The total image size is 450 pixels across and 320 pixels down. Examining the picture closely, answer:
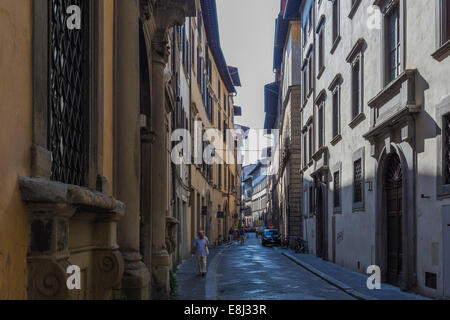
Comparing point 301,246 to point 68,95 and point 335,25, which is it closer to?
point 335,25

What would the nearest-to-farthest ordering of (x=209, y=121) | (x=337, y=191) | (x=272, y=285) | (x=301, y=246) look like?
(x=272, y=285)
(x=337, y=191)
(x=301, y=246)
(x=209, y=121)

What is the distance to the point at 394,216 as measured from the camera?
600 inches

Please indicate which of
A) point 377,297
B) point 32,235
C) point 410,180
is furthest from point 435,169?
point 32,235

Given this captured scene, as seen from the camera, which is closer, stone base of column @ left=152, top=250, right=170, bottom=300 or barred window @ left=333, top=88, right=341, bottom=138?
stone base of column @ left=152, top=250, right=170, bottom=300

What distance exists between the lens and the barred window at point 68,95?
187 inches

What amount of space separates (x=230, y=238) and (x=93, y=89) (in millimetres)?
46895

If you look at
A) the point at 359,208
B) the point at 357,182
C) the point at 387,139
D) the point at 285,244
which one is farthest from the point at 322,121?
the point at 285,244

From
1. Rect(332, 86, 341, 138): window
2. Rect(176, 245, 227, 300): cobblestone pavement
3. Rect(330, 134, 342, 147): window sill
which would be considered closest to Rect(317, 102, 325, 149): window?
Rect(332, 86, 341, 138): window

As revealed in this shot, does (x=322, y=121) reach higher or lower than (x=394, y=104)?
higher

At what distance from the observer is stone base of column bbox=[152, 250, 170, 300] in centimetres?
1078

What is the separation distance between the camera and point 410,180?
1322 cm

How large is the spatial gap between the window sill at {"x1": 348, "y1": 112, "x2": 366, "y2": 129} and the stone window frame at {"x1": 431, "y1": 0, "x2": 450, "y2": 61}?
615 cm

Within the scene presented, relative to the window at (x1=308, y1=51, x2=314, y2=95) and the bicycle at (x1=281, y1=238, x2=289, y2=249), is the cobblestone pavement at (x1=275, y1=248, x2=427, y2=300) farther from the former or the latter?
the bicycle at (x1=281, y1=238, x2=289, y2=249)

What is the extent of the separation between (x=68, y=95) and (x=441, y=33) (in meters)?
8.53
